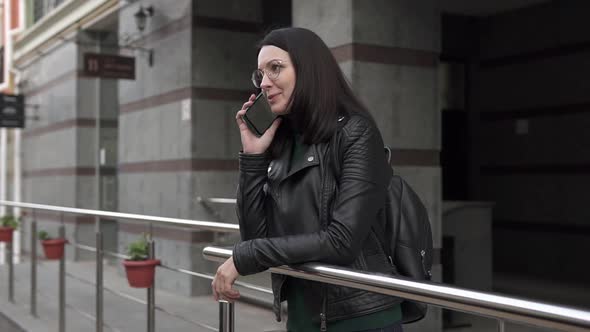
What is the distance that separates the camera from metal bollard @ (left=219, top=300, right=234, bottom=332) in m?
2.52

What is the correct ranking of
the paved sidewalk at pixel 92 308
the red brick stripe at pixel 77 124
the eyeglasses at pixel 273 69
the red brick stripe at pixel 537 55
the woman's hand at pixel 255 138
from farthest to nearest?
the red brick stripe at pixel 77 124
the red brick stripe at pixel 537 55
the paved sidewalk at pixel 92 308
the woman's hand at pixel 255 138
the eyeglasses at pixel 273 69

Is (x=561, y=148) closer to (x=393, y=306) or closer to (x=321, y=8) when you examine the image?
(x=321, y=8)

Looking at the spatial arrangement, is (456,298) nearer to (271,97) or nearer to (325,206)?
(325,206)

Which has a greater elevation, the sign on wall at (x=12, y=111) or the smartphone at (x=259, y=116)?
the sign on wall at (x=12, y=111)

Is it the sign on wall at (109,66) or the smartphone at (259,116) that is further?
the sign on wall at (109,66)

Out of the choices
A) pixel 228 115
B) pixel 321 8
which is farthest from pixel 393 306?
pixel 228 115

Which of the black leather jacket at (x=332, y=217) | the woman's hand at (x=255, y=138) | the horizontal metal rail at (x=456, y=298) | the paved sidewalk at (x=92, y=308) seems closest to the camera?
the horizontal metal rail at (x=456, y=298)

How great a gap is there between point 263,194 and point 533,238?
779cm

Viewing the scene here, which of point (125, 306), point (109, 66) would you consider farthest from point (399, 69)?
point (109, 66)

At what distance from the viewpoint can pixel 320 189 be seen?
1.81m

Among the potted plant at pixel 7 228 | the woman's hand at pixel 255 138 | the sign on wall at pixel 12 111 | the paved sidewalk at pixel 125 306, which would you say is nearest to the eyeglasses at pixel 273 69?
the woman's hand at pixel 255 138

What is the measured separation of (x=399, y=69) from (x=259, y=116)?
416cm

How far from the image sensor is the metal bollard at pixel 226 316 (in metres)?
2.52

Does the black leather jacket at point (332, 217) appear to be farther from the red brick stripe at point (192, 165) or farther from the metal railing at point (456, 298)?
the red brick stripe at point (192, 165)
